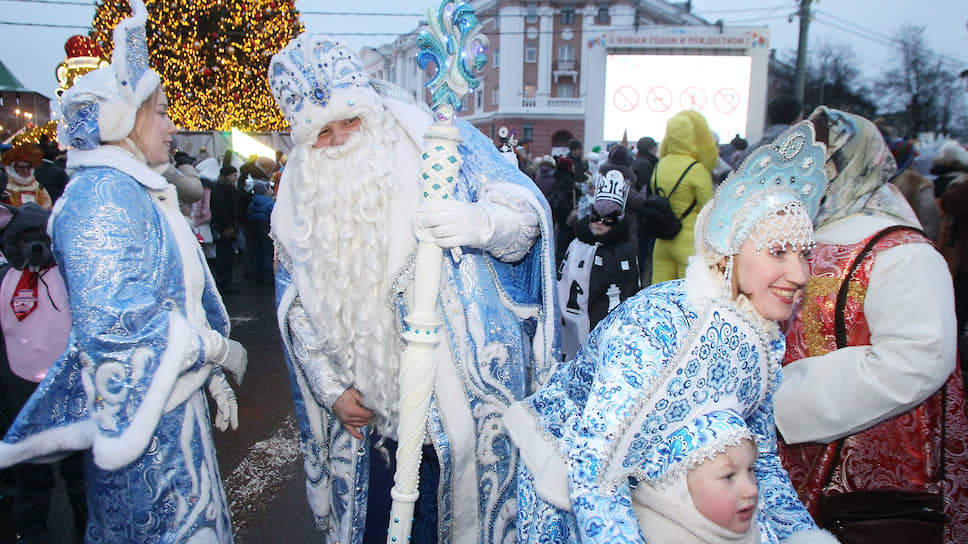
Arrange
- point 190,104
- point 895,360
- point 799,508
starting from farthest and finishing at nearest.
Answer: point 190,104 → point 895,360 → point 799,508

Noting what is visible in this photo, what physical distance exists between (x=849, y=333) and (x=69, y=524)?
4082mm

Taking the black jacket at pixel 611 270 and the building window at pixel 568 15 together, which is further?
the building window at pixel 568 15

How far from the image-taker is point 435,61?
2.05 metres

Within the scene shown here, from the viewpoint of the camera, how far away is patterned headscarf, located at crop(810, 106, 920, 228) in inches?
83.7

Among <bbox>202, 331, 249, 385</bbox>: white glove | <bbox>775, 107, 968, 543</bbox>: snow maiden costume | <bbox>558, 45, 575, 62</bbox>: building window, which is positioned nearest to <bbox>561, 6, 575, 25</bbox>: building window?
<bbox>558, 45, 575, 62</bbox>: building window

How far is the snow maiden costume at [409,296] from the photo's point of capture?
2.22 meters

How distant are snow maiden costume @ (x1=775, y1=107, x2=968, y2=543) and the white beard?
1.40 m

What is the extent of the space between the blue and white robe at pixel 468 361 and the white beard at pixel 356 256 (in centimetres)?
6

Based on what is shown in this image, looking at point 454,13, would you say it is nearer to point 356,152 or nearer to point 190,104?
point 356,152

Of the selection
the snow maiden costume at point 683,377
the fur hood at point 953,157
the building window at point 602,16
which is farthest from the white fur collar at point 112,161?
the building window at point 602,16

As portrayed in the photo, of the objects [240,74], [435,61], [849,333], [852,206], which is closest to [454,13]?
[435,61]

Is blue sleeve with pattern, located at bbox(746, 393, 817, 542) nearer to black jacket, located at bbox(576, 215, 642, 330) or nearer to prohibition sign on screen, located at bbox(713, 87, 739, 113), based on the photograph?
black jacket, located at bbox(576, 215, 642, 330)

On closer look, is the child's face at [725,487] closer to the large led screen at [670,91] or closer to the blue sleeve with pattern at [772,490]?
the blue sleeve with pattern at [772,490]

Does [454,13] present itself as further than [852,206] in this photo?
No
